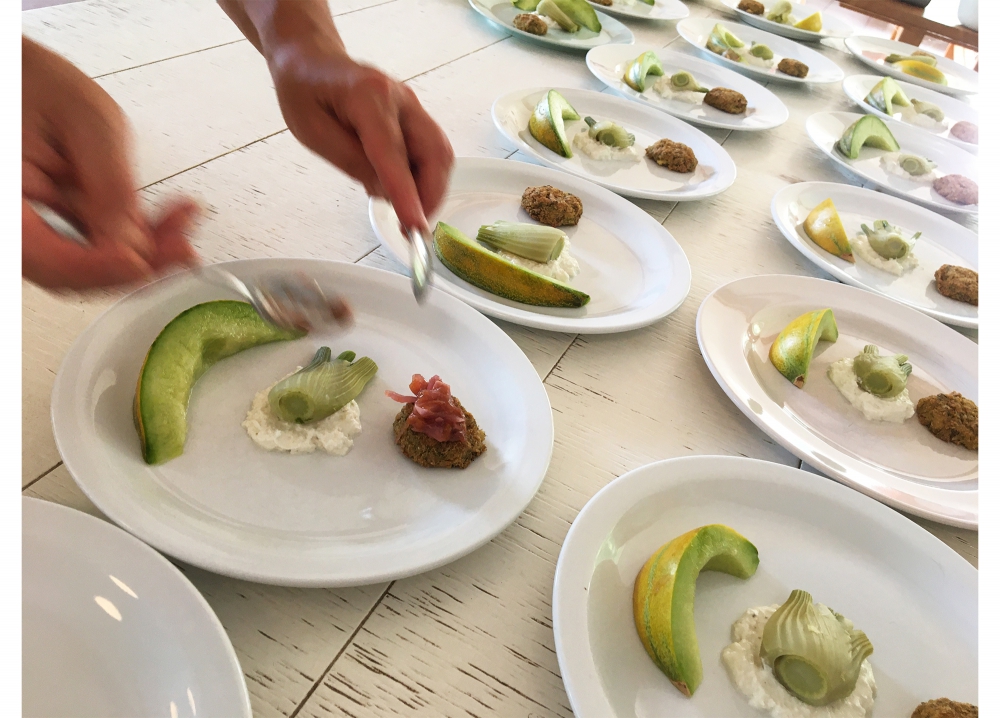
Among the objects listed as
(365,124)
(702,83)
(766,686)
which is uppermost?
(365,124)

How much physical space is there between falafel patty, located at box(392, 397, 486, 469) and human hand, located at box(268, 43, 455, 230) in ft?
0.67

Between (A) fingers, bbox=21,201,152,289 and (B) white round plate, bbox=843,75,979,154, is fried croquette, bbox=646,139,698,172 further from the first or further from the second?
(A) fingers, bbox=21,201,152,289

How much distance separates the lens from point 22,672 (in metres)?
0.46

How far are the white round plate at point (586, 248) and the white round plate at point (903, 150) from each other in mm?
702

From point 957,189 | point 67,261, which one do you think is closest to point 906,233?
point 957,189

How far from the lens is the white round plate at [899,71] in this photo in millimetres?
2240

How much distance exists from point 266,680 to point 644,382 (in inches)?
22.0

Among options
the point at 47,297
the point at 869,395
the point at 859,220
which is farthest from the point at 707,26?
the point at 47,297

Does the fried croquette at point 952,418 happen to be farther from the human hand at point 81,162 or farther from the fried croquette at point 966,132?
the fried croquette at point 966,132

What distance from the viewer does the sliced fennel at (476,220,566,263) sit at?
1.00m

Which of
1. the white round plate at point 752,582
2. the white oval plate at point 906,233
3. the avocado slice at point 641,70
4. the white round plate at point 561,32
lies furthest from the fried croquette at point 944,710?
the white round plate at point 561,32

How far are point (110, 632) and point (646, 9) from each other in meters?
2.34

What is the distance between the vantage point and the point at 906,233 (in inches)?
54.1

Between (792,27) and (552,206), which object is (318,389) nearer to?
(552,206)
